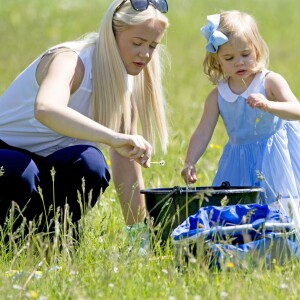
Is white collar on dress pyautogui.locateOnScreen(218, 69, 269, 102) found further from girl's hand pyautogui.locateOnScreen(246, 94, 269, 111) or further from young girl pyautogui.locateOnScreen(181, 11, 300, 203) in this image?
girl's hand pyautogui.locateOnScreen(246, 94, 269, 111)

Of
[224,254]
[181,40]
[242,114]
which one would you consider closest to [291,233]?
[224,254]

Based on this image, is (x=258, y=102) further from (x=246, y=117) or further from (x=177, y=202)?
(x=177, y=202)

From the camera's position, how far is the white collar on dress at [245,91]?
4.45m

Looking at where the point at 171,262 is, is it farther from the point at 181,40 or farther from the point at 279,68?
the point at 181,40

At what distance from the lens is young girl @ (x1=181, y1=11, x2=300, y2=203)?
4.39 metres

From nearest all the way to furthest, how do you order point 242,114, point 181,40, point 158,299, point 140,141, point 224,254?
point 158,299, point 224,254, point 140,141, point 242,114, point 181,40

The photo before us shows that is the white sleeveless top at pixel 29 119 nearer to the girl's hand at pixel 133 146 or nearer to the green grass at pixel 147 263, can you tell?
the green grass at pixel 147 263

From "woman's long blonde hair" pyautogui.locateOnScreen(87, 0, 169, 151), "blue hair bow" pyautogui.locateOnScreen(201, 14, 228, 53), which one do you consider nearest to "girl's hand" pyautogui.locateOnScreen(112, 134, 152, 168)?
"woman's long blonde hair" pyautogui.locateOnScreen(87, 0, 169, 151)

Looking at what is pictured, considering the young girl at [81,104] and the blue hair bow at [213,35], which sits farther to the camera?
the blue hair bow at [213,35]

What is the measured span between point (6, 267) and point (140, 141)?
2.30 feet

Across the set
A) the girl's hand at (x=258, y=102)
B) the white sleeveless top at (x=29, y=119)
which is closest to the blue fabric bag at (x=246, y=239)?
the girl's hand at (x=258, y=102)

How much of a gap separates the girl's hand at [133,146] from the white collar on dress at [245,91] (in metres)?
0.97

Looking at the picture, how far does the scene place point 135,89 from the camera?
4.43 m

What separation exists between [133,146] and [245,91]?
3.45 ft
